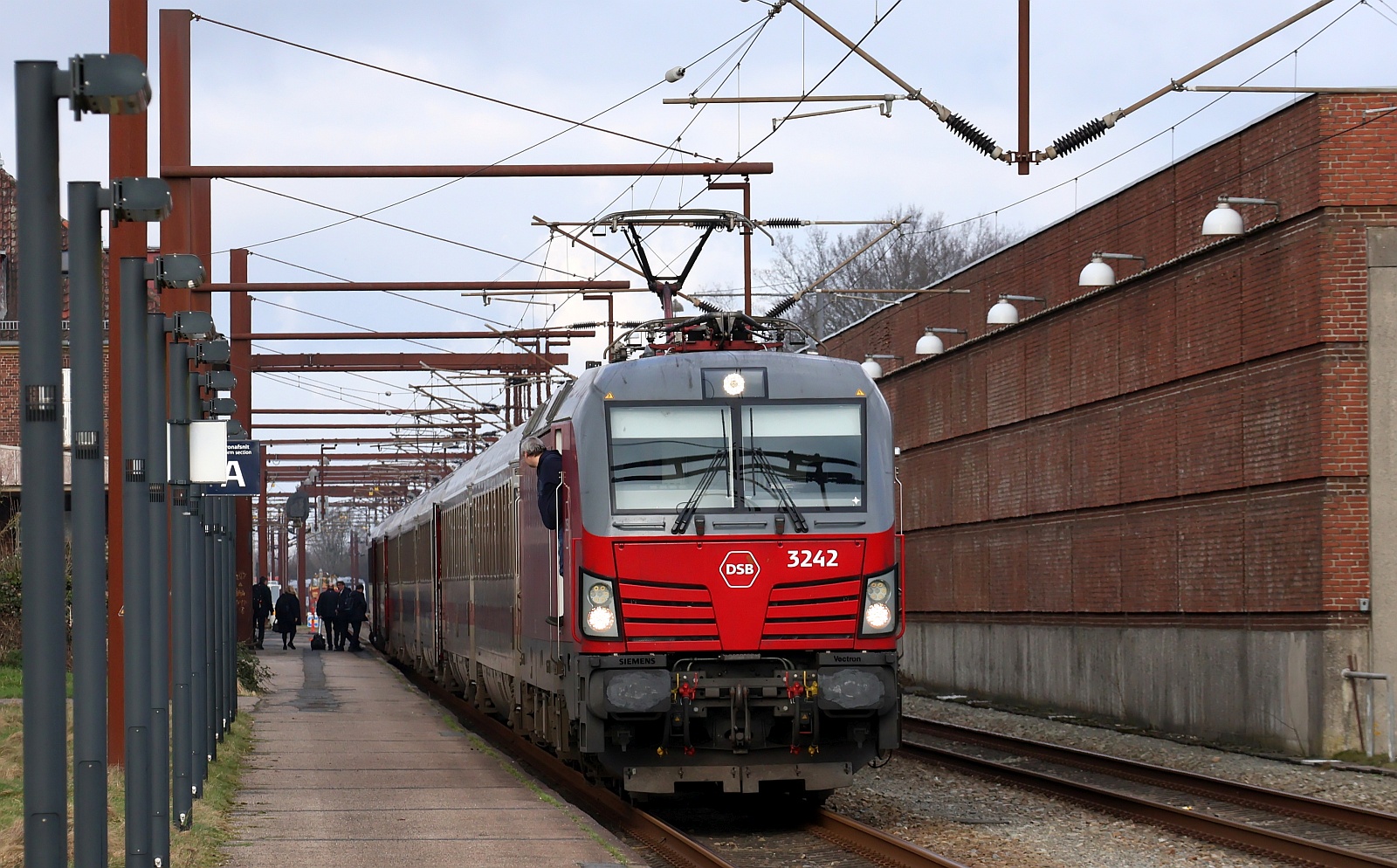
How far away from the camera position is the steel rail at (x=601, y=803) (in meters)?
11.6

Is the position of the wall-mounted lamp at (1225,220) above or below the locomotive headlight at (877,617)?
above

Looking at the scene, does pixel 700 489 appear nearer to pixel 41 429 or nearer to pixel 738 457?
pixel 738 457

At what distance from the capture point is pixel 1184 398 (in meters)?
21.9

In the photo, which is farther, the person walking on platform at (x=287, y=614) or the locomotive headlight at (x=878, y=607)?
the person walking on platform at (x=287, y=614)

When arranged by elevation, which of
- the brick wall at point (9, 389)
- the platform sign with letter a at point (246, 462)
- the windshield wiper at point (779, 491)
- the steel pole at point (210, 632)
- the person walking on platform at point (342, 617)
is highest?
the brick wall at point (9, 389)

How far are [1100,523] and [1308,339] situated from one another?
631cm

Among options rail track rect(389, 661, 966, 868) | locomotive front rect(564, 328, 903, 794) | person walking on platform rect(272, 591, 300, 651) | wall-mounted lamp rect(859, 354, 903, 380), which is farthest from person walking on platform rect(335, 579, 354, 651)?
locomotive front rect(564, 328, 903, 794)

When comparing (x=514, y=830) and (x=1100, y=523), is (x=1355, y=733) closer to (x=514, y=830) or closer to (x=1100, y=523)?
(x=1100, y=523)

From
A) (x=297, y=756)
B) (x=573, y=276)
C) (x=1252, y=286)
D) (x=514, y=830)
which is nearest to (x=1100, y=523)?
(x=1252, y=286)

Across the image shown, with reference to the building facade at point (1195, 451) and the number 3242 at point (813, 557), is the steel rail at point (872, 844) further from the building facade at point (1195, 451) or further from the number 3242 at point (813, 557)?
the building facade at point (1195, 451)

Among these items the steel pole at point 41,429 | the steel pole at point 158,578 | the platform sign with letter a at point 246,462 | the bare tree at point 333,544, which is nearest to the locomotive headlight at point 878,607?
the steel pole at point 158,578

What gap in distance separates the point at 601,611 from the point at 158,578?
3077 mm

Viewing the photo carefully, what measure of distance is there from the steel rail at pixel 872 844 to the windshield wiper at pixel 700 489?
7.49ft

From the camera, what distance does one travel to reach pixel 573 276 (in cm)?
2712
